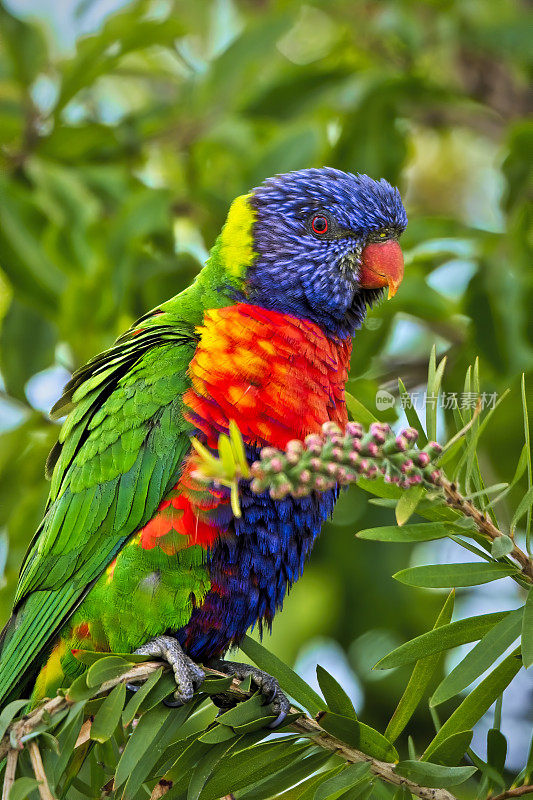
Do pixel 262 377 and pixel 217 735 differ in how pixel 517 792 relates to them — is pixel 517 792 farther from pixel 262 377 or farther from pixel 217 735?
pixel 262 377

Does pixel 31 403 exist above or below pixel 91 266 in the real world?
below

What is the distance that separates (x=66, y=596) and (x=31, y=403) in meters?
1.05

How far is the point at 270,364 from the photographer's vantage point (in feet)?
6.49

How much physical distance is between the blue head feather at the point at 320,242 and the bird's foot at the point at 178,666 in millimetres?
874

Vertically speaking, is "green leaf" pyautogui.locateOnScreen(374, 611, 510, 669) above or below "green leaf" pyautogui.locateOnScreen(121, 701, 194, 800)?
above

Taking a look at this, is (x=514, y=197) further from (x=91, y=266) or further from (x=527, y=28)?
(x=91, y=266)

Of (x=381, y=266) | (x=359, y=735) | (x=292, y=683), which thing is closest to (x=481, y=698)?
(x=359, y=735)

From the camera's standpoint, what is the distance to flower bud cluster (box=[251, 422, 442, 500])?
973 millimetres

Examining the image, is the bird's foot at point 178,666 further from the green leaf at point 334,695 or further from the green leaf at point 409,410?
the green leaf at point 409,410

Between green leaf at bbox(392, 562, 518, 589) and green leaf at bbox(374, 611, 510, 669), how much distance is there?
70mm

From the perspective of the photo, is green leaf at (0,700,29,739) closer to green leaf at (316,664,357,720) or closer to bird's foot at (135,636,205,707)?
bird's foot at (135,636,205,707)

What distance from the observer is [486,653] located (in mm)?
1241

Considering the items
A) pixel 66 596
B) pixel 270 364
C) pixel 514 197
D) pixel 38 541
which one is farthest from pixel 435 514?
pixel 514 197

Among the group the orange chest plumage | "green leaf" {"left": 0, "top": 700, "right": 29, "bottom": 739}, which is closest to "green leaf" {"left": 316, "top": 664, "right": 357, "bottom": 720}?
"green leaf" {"left": 0, "top": 700, "right": 29, "bottom": 739}
